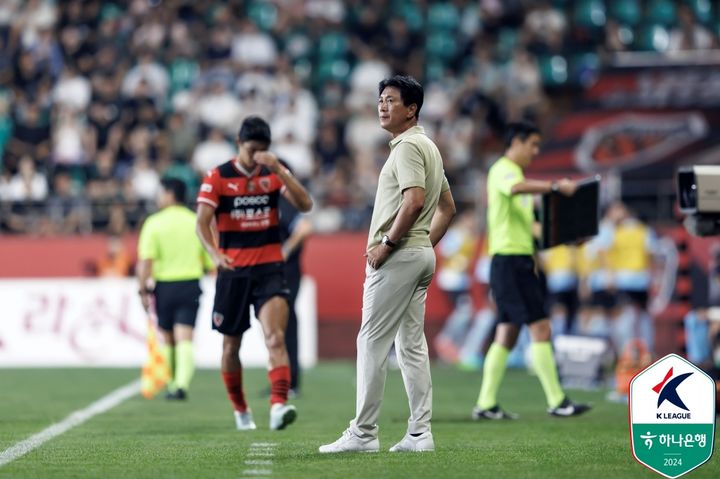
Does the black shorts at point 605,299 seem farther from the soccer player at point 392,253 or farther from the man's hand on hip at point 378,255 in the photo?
the man's hand on hip at point 378,255

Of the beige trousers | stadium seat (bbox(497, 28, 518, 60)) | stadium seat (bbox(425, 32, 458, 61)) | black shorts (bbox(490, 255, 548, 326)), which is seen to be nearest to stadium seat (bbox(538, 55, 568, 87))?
stadium seat (bbox(497, 28, 518, 60))

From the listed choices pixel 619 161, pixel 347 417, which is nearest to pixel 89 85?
pixel 619 161

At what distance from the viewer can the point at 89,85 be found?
76.3 ft

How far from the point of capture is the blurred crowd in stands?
21000 mm

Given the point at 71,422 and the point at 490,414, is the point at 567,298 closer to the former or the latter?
the point at 490,414

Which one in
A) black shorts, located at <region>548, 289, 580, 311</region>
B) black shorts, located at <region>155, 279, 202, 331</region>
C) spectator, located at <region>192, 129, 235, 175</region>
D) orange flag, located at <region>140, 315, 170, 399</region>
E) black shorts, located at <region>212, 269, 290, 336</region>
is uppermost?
spectator, located at <region>192, 129, 235, 175</region>

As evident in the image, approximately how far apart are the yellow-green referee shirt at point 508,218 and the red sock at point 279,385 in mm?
2474

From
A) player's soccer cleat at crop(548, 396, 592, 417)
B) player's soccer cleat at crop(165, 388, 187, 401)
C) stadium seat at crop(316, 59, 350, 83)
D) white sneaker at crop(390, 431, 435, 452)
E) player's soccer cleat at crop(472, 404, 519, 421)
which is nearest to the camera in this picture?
white sneaker at crop(390, 431, 435, 452)

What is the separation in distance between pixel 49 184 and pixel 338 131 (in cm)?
474

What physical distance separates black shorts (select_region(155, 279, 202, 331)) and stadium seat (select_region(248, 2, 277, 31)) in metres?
12.1

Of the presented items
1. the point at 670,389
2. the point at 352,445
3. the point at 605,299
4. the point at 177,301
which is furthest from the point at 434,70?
the point at 670,389

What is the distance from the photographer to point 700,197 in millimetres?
9258

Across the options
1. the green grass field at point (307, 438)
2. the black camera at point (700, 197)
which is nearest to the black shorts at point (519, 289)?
the green grass field at point (307, 438)

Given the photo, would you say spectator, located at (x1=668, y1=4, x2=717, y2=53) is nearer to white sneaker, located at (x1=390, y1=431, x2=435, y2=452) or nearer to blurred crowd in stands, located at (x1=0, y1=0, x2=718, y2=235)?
blurred crowd in stands, located at (x1=0, y1=0, x2=718, y2=235)
